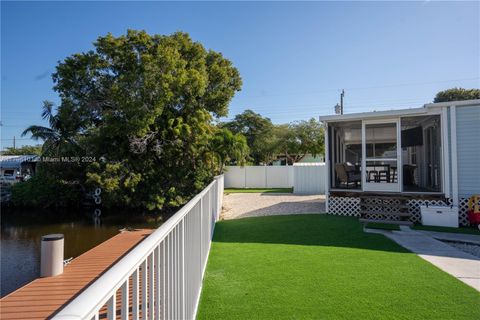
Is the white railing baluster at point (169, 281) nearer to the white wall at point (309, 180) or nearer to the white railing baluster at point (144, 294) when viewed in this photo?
the white railing baluster at point (144, 294)

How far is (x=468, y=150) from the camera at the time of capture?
7.72 meters

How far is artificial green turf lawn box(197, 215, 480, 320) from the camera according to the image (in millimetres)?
2945

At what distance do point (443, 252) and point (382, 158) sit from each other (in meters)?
4.46

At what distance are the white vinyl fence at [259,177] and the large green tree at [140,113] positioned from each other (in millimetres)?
6368

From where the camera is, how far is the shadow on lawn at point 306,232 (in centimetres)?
565

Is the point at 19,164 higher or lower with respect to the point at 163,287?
higher

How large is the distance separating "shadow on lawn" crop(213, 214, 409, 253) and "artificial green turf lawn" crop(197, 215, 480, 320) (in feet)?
0.13

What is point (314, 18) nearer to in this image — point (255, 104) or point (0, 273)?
point (0, 273)

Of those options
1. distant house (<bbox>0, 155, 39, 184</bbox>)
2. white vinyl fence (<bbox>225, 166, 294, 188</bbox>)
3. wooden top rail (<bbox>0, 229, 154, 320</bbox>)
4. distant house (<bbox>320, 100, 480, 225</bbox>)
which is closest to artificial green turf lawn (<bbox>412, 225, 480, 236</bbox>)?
distant house (<bbox>320, 100, 480, 225</bbox>)

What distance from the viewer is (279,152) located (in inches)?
1180

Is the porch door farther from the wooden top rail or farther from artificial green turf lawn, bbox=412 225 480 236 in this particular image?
the wooden top rail

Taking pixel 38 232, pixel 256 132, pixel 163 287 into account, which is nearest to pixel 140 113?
pixel 38 232

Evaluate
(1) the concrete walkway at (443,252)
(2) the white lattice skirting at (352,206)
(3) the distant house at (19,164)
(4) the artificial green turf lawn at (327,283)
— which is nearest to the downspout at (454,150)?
(2) the white lattice skirting at (352,206)

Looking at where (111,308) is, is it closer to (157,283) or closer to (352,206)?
(157,283)
